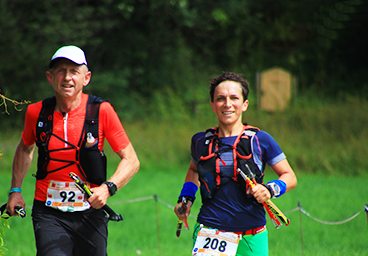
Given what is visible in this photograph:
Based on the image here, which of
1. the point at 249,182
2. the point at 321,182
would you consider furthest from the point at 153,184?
the point at 249,182

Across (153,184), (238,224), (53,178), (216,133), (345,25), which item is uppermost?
(345,25)

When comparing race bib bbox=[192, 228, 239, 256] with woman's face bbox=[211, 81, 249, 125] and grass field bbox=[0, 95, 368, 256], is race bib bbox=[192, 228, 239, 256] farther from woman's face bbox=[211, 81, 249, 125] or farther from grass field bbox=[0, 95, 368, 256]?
grass field bbox=[0, 95, 368, 256]

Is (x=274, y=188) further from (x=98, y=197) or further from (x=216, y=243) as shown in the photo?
(x=98, y=197)

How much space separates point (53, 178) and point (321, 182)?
26.2 ft

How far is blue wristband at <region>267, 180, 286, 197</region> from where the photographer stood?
3051 millimetres

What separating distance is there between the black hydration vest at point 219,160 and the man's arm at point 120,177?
21.8 inches

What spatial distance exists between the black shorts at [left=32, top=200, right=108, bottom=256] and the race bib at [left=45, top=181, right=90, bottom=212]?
0.06 m

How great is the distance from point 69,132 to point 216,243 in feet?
4.68

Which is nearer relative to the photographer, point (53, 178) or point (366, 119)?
point (53, 178)

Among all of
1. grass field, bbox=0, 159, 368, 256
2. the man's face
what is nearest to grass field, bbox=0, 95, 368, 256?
grass field, bbox=0, 159, 368, 256

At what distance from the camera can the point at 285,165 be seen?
3.24 meters

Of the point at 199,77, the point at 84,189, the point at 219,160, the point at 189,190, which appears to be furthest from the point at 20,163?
the point at 199,77

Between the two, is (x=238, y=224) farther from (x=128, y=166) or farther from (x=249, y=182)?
(x=128, y=166)

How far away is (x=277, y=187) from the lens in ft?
10.1
